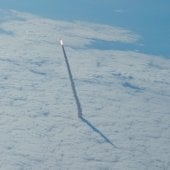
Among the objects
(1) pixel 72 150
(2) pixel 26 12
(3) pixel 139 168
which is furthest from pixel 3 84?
(2) pixel 26 12

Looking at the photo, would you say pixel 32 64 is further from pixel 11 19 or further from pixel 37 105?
pixel 11 19

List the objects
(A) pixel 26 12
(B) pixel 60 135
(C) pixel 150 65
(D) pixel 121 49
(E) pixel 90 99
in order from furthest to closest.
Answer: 1. (A) pixel 26 12
2. (D) pixel 121 49
3. (C) pixel 150 65
4. (E) pixel 90 99
5. (B) pixel 60 135

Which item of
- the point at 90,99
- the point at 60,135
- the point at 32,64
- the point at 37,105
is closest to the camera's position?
the point at 60,135

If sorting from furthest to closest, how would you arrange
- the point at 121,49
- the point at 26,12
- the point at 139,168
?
the point at 26,12
the point at 121,49
the point at 139,168

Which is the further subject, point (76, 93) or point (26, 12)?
point (26, 12)

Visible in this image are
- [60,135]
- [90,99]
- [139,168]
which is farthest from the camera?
[90,99]

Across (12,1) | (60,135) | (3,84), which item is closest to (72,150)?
(60,135)

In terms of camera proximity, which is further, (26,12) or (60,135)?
(26,12)

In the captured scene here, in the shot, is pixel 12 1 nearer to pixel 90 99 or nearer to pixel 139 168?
pixel 90 99
